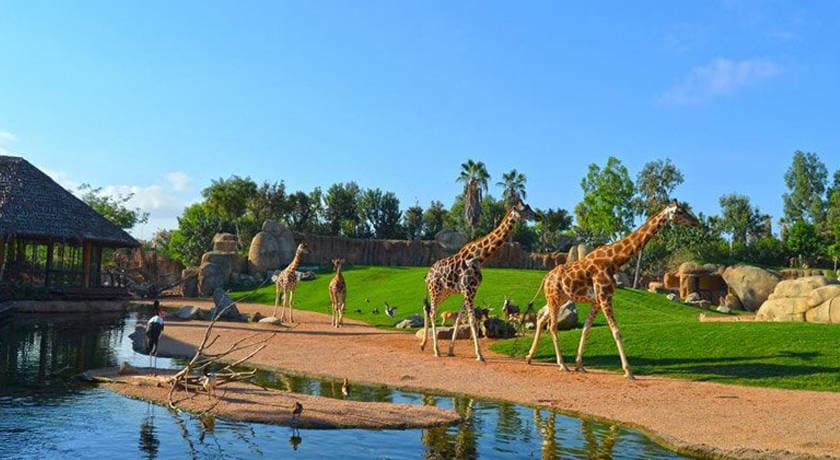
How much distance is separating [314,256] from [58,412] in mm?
44127

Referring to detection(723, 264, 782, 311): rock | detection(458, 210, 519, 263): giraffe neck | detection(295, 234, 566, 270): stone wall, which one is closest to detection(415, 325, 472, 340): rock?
detection(458, 210, 519, 263): giraffe neck

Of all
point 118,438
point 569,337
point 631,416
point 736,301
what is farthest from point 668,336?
point 736,301

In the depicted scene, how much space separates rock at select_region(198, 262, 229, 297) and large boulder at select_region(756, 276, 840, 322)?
1339 inches

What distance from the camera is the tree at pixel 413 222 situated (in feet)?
261

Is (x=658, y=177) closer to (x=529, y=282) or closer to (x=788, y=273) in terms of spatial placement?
(x=788, y=273)

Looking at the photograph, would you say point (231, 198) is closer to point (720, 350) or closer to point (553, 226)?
point (553, 226)

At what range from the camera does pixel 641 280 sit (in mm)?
55438

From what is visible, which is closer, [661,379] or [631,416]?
[631,416]

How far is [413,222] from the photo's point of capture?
3140 inches

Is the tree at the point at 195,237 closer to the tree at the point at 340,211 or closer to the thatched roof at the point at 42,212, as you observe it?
the tree at the point at 340,211

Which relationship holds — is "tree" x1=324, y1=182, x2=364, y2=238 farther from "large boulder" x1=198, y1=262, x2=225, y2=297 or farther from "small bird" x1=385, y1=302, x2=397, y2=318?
"small bird" x1=385, y1=302, x2=397, y2=318

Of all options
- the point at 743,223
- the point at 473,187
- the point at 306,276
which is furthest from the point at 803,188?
the point at 306,276

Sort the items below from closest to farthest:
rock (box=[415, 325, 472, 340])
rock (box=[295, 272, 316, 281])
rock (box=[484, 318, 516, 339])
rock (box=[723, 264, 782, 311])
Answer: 1. rock (box=[415, 325, 472, 340])
2. rock (box=[484, 318, 516, 339])
3. rock (box=[723, 264, 782, 311])
4. rock (box=[295, 272, 316, 281])

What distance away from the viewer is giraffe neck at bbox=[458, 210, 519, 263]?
22.1m
